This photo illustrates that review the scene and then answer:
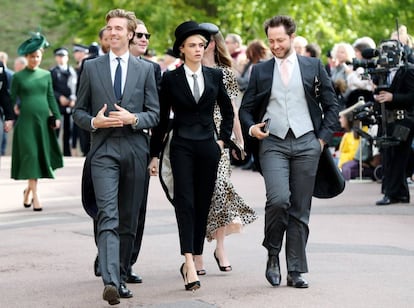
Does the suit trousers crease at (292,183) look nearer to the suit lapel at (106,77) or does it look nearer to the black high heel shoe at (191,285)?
the black high heel shoe at (191,285)

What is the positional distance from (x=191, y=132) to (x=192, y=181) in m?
0.38

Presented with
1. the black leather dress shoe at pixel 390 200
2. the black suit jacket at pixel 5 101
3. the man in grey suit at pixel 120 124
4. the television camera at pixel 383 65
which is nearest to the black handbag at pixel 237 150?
the man in grey suit at pixel 120 124


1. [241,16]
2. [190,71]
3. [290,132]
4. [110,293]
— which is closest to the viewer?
[110,293]

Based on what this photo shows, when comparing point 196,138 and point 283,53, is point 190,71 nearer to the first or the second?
point 196,138

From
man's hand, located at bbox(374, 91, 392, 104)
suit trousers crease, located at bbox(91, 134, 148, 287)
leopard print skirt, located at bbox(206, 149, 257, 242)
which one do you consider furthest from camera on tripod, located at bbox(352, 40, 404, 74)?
suit trousers crease, located at bbox(91, 134, 148, 287)

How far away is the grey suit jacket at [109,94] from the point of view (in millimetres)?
9195

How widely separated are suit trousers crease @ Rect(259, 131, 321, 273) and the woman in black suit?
48cm

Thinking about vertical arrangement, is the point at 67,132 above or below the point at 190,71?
below

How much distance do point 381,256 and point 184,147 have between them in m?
2.33

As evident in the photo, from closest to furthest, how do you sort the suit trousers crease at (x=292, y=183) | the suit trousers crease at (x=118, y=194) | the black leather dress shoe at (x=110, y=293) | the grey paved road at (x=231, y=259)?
the black leather dress shoe at (x=110, y=293) < the suit trousers crease at (x=118, y=194) < the grey paved road at (x=231, y=259) < the suit trousers crease at (x=292, y=183)

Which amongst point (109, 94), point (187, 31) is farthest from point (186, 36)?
point (109, 94)

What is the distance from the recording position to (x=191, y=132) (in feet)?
32.3

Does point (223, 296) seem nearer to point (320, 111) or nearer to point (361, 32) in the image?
point (320, 111)

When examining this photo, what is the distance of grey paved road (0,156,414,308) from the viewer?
909 cm
